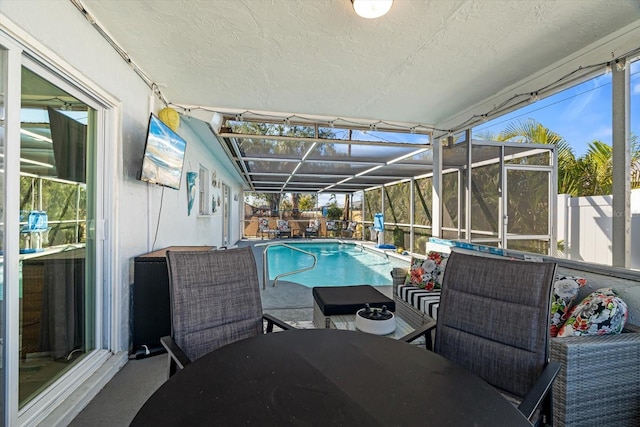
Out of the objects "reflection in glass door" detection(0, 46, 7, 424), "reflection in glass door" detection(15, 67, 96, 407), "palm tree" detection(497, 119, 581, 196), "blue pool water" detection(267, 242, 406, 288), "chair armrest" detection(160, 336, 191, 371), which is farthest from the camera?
"blue pool water" detection(267, 242, 406, 288)

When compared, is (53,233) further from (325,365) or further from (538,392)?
(538,392)

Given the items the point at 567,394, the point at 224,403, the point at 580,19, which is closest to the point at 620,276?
the point at 567,394

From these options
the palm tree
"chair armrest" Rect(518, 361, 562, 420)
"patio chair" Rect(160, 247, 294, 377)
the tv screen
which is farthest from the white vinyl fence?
the tv screen

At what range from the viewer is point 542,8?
209 centimetres

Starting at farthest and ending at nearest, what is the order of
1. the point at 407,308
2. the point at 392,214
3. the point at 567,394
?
the point at 392,214
the point at 407,308
the point at 567,394

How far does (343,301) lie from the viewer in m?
2.52

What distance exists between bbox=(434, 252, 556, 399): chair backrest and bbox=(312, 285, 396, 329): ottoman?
887mm

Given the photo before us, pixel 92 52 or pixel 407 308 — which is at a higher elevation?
pixel 92 52

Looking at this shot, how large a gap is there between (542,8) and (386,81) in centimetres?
142

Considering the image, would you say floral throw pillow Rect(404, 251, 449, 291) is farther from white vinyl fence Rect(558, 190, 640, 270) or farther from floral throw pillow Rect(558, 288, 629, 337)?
white vinyl fence Rect(558, 190, 640, 270)

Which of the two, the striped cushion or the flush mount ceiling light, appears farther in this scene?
the striped cushion

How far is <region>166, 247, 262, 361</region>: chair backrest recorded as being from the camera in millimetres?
1551

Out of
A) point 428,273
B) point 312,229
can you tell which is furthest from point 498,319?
point 312,229

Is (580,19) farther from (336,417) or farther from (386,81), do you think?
(336,417)
